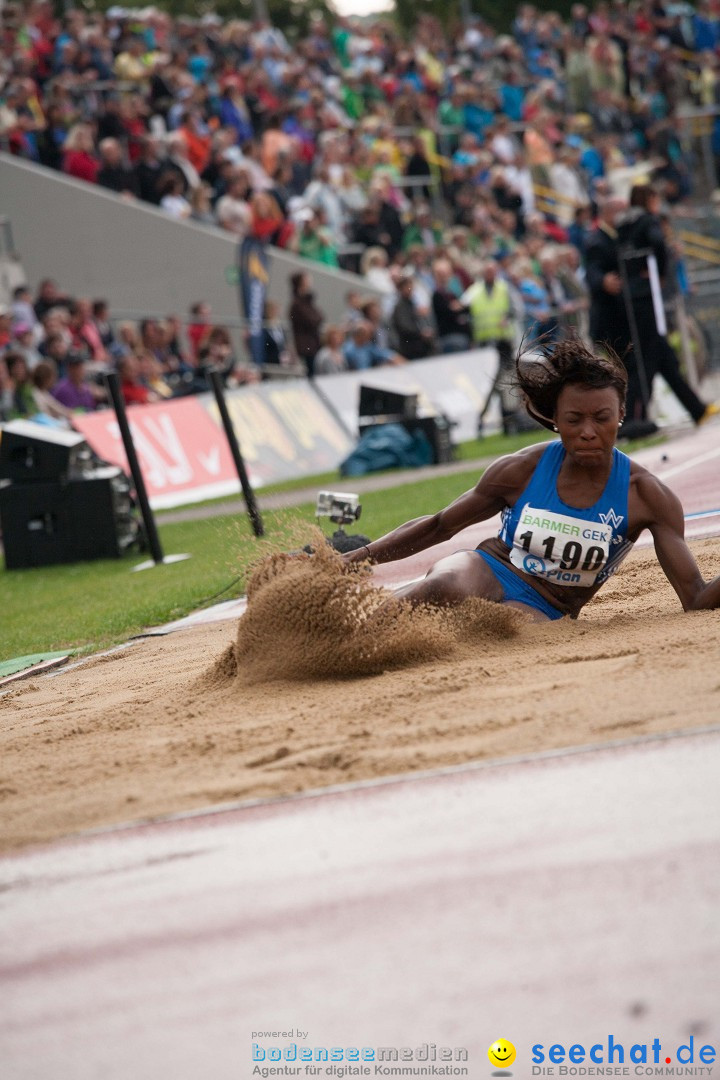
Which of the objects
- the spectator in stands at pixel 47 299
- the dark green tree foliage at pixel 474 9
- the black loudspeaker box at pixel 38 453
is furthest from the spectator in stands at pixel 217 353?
the dark green tree foliage at pixel 474 9

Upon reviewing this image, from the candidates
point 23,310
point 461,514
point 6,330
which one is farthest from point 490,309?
point 461,514

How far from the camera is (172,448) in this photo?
1614 centimetres

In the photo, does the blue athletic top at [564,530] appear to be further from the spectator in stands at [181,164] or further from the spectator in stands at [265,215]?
the spectator in stands at [265,215]

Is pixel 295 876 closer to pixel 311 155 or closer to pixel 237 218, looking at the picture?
pixel 237 218

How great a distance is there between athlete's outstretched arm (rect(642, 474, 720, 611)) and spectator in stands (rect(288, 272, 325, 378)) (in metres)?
14.4

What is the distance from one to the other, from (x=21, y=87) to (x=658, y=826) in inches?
737

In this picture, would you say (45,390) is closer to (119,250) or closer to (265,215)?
(119,250)

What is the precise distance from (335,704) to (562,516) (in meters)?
1.30

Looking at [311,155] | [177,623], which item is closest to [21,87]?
[311,155]

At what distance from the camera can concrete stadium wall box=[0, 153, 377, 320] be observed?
20.3 meters

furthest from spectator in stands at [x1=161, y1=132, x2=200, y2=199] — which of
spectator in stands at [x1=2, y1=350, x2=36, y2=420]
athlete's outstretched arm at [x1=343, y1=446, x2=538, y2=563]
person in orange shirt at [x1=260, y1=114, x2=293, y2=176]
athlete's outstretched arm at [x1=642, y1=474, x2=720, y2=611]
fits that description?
athlete's outstretched arm at [x1=642, y1=474, x2=720, y2=611]

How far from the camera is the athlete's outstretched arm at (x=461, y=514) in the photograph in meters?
5.66

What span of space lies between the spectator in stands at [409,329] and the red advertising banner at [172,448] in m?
5.26

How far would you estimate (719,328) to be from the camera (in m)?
23.5
